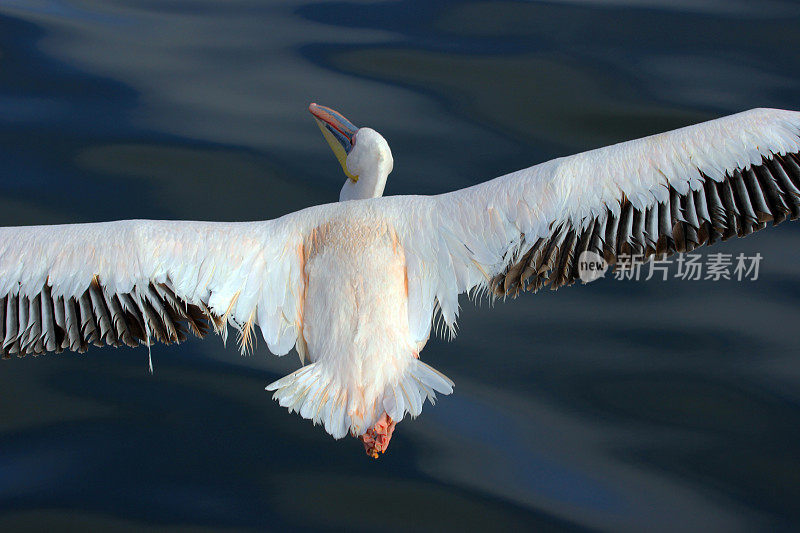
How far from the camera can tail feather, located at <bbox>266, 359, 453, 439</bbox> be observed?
4023mm

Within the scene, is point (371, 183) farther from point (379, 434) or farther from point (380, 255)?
point (379, 434)

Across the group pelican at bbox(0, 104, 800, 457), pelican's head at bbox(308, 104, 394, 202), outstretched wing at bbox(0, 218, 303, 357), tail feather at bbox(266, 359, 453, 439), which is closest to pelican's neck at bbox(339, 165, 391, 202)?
pelican's head at bbox(308, 104, 394, 202)

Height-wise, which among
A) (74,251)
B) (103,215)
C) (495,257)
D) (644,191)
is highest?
(644,191)

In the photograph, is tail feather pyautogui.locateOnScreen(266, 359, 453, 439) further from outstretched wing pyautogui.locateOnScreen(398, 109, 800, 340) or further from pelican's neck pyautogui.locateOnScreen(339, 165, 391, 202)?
pelican's neck pyautogui.locateOnScreen(339, 165, 391, 202)

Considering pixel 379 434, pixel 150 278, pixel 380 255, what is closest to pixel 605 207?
pixel 380 255

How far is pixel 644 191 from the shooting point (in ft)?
14.1

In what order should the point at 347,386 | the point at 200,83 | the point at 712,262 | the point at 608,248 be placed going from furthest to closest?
the point at 200,83 → the point at 712,262 → the point at 608,248 → the point at 347,386

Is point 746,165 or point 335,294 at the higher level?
point 746,165

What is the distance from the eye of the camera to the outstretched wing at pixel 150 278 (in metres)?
4.19

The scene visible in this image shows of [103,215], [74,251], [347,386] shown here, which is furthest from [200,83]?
[347,386]

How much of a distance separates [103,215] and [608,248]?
307cm

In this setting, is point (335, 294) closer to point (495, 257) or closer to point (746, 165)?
point (495, 257)

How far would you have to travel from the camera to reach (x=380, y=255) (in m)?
4.23

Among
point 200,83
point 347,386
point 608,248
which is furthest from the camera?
point 200,83
